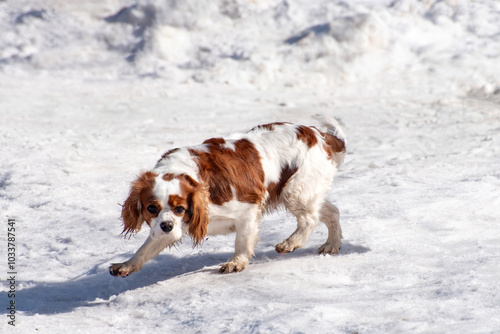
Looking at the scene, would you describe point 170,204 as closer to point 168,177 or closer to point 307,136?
point 168,177

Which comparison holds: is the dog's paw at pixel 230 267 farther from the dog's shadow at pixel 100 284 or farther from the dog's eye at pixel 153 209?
the dog's eye at pixel 153 209

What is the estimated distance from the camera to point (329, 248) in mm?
4402

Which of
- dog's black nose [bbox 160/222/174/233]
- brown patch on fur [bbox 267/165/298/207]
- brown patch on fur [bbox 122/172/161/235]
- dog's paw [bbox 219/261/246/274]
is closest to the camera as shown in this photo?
dog's black nose [bbox 160/222/174/233]

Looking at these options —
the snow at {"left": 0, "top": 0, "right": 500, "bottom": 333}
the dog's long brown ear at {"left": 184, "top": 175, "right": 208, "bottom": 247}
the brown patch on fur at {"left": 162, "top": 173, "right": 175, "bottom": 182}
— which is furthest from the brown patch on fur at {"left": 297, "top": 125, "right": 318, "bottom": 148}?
the brown patch on fur at {"left": 162, "top": 173, "right": 175, "bottom": 182}

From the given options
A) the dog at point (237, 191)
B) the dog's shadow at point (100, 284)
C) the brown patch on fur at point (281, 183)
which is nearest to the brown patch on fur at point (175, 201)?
the dog at point (237, 191)

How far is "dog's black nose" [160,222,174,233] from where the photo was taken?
3.60m

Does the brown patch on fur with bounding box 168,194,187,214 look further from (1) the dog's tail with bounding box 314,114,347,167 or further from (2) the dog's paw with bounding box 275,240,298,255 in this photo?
(1) the dog's tail with bounding box 314,114,347,167

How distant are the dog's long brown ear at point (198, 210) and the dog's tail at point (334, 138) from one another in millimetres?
1194

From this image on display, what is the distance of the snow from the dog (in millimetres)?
218

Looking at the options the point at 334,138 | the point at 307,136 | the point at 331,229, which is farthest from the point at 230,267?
the point at 334,138

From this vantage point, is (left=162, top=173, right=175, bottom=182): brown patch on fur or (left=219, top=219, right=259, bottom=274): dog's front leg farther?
(left=219, top=219, right=259, bottom=274): dog's front leg

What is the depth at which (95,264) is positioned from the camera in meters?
4.43

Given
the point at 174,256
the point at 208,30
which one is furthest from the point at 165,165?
the point at 208,30

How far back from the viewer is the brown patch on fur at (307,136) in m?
4.38
